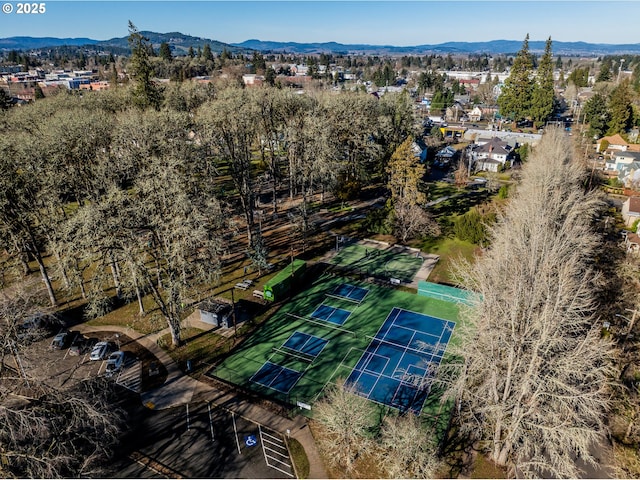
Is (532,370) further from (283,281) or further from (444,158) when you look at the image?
(444,158)

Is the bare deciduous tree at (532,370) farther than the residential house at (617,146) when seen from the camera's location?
No

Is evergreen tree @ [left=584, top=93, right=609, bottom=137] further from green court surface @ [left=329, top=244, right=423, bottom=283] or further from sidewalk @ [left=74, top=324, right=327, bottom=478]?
sidewalk @ [left=74, top=324, right=327, bottom=478]

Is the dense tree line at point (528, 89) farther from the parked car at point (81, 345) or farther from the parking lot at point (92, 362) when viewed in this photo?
the parked car at point (81, 345)

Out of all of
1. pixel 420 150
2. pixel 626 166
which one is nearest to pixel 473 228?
pixel 420 150

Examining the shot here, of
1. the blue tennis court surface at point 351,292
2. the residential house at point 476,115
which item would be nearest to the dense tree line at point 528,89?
the residential house at point 476,115

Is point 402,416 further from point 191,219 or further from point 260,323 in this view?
point 191,219

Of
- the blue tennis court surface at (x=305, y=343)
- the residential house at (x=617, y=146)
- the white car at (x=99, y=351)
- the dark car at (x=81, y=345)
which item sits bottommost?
the blue tennis court surface at (x=305, y=343)

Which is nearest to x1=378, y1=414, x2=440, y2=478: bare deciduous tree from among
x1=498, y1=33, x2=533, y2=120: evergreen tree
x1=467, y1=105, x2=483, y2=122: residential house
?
x1=498, y1=33, x2=533, y2=120: evergreen tree

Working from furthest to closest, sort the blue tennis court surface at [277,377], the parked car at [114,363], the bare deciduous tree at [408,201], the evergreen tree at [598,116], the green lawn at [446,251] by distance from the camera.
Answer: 1. the evergreen tree at [598,116]
2. the bare deciduous tree at [408,201]
3. the green lawn at [446,251]
4. the parked car at [114,363]
5. the blue tennis court surface at [277,377]
